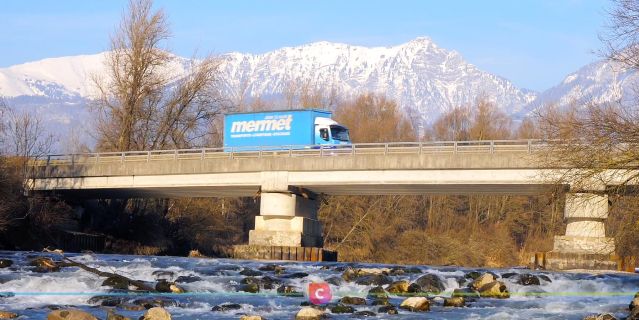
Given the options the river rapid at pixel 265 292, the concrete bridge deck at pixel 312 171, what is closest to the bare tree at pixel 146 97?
the concrete bridge deck at pixel 312 171

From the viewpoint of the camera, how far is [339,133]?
58219 millimetres

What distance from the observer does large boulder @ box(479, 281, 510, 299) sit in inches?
1189

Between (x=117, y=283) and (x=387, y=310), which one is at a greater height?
(x=117, y=283)

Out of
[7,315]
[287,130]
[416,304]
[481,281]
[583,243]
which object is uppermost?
[287,130]

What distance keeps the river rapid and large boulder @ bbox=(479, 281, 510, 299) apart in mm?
338

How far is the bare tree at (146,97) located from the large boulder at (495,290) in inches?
1633

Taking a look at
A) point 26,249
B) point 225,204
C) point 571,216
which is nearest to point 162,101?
point 225,204

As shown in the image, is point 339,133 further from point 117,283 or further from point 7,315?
point 7,315

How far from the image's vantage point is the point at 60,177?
183 ft

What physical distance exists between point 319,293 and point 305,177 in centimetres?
1938

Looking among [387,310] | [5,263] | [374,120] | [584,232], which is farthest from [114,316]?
[374,120]

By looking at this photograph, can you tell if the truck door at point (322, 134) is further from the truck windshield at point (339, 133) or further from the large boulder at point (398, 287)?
the large boulder at point (398, 287)

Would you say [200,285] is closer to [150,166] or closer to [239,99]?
[150,166]

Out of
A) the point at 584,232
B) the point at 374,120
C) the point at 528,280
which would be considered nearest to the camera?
the point at 528,280
